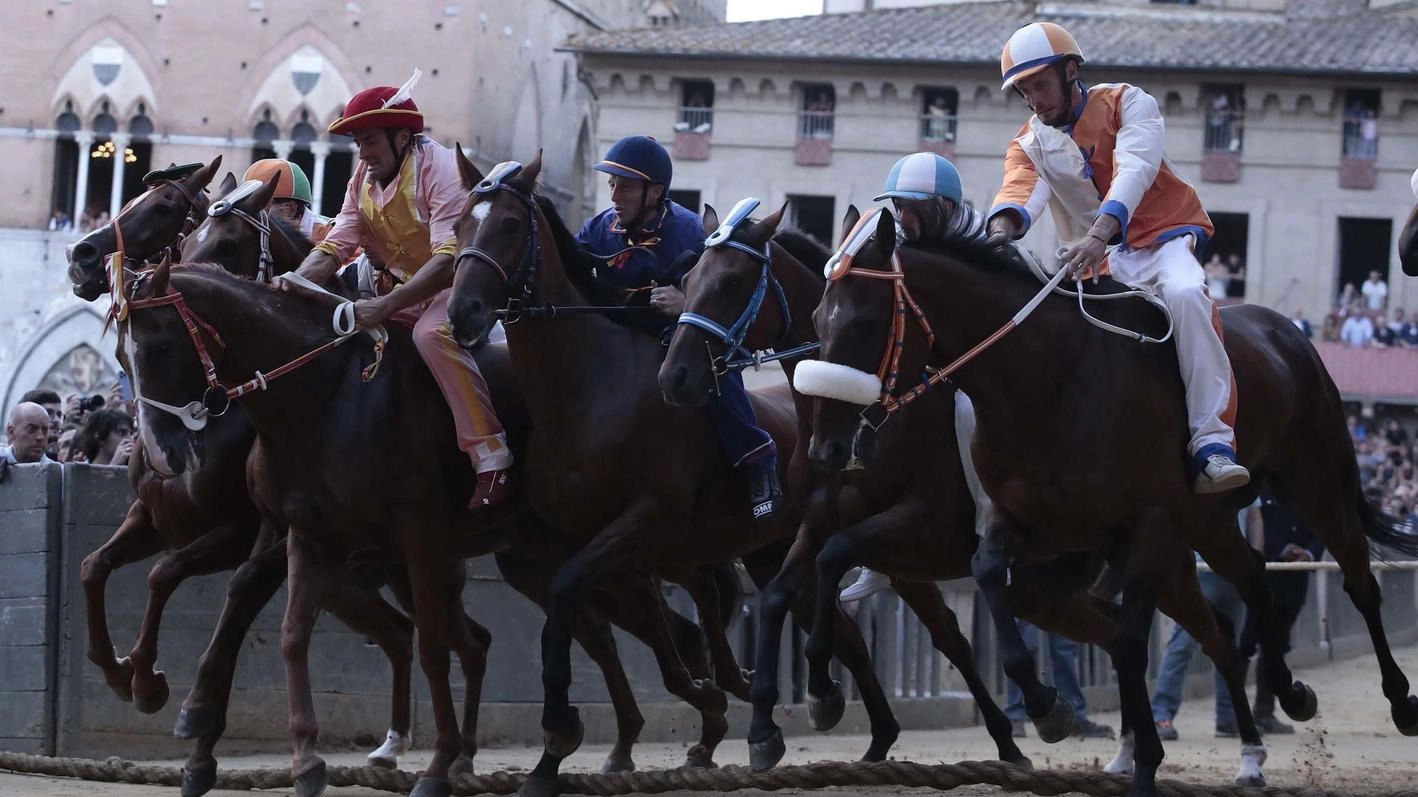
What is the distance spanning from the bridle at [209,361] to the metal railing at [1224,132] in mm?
36745

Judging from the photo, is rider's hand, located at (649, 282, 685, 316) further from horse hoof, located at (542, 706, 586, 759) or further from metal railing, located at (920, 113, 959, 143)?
metal railing, located at (920, 113, 959, 143)

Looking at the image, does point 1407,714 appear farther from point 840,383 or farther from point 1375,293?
point 1375,293

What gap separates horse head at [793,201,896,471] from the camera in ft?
26.3

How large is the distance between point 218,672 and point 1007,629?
384cm

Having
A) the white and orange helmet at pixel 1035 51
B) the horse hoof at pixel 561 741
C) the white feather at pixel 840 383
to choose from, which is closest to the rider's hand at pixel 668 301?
the white feather at pixel 840 383

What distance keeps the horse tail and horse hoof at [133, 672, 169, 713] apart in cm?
634

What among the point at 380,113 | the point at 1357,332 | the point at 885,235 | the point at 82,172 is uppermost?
the point at 82,172

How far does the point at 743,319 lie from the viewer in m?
9.15

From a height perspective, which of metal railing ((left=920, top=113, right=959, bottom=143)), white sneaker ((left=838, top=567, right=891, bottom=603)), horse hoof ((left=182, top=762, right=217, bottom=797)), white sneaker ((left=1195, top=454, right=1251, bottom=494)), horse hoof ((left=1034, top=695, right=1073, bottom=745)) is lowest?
horse hoof ((left=182, top=762, right=217, bottom=797))

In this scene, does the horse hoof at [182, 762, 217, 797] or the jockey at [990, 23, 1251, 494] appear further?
the horse hoof at [182, 762, 217, 797]

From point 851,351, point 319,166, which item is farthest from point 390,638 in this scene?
point 319,166

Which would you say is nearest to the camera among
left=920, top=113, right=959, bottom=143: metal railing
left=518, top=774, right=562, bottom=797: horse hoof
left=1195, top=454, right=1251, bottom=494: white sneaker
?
left=1195, top=454, right=1251, bottom=494: white sneaker

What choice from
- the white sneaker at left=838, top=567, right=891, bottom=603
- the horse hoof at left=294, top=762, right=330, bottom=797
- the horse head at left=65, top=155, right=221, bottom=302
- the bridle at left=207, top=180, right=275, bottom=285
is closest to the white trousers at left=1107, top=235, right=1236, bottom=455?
the white sneaker at left=838, top=567, right=891, bottom=603

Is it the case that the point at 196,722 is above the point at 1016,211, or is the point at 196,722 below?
below
